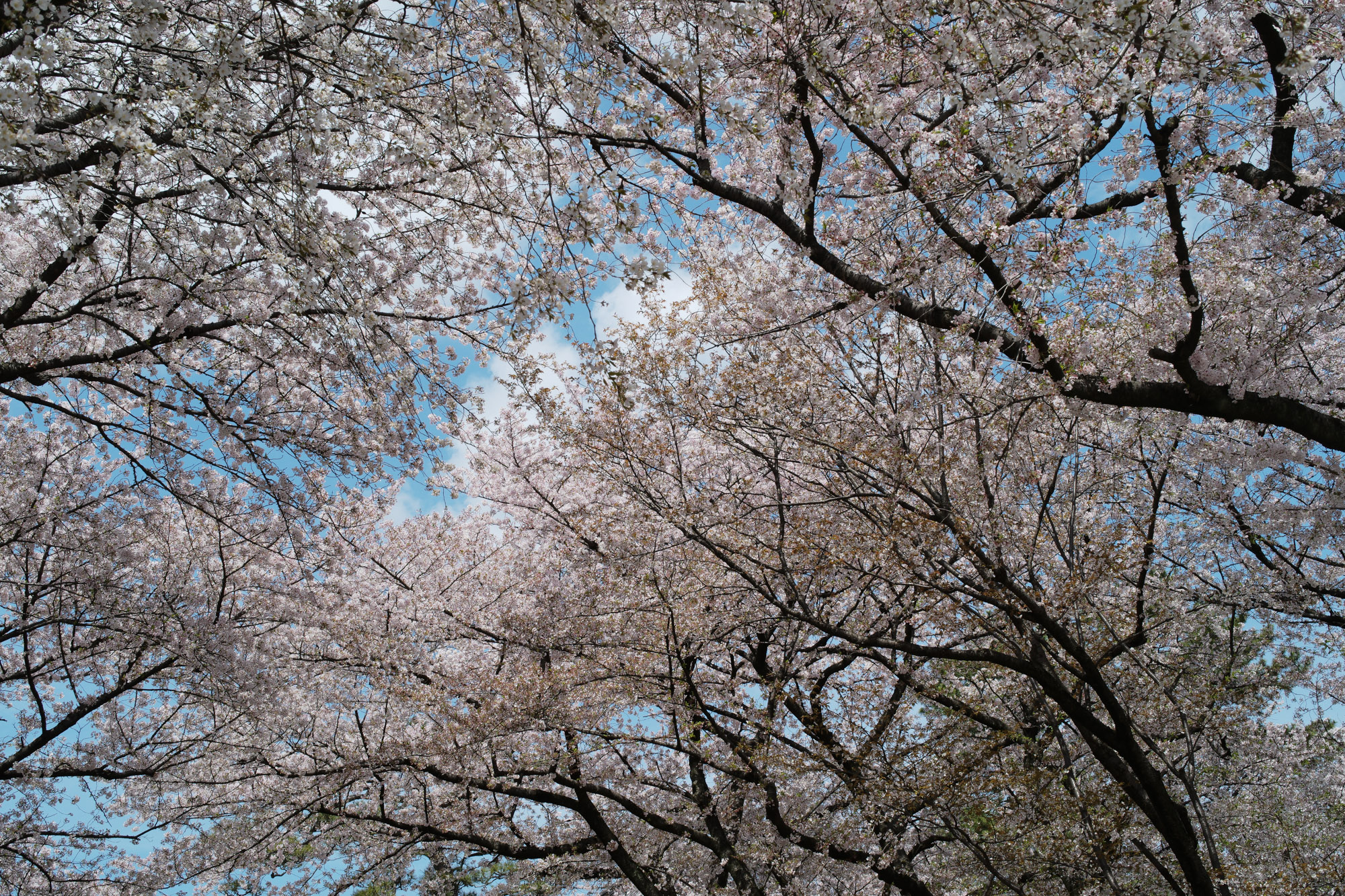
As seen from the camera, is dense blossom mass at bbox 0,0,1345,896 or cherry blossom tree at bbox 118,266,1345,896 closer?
dense blossom mass at bbox 0,0,1345,896

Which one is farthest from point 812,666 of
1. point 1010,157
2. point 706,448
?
point 1010,157

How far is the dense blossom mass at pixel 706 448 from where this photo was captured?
476cm

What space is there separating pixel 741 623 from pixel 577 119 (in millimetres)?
5126

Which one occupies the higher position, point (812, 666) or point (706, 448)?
point (706, 448)

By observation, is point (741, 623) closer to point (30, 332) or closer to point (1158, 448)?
point (1158, 448)

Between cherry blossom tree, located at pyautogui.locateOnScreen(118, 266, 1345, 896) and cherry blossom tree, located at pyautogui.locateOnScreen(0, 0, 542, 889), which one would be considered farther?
cherry blossom tree, located at pyautogui.locateOnScreen(118, 266, 1345, 896)

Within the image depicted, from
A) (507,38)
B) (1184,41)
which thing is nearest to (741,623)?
(507,38)

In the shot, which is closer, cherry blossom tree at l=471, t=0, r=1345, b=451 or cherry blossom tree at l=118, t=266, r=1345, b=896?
cherry blossom tree at l=471, t=0, r=1345, b=451

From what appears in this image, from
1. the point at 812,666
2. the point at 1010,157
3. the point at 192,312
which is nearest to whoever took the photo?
the point at 1010,157

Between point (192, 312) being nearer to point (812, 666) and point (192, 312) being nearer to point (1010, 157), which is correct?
point (1010, 157)

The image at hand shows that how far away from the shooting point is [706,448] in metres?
11.7

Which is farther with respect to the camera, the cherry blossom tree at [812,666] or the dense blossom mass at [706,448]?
the cherry blossom tree at [812,666]

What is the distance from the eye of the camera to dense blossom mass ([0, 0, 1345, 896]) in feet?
15.6

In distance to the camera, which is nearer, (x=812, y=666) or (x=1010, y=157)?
(x=1010, y=157)
